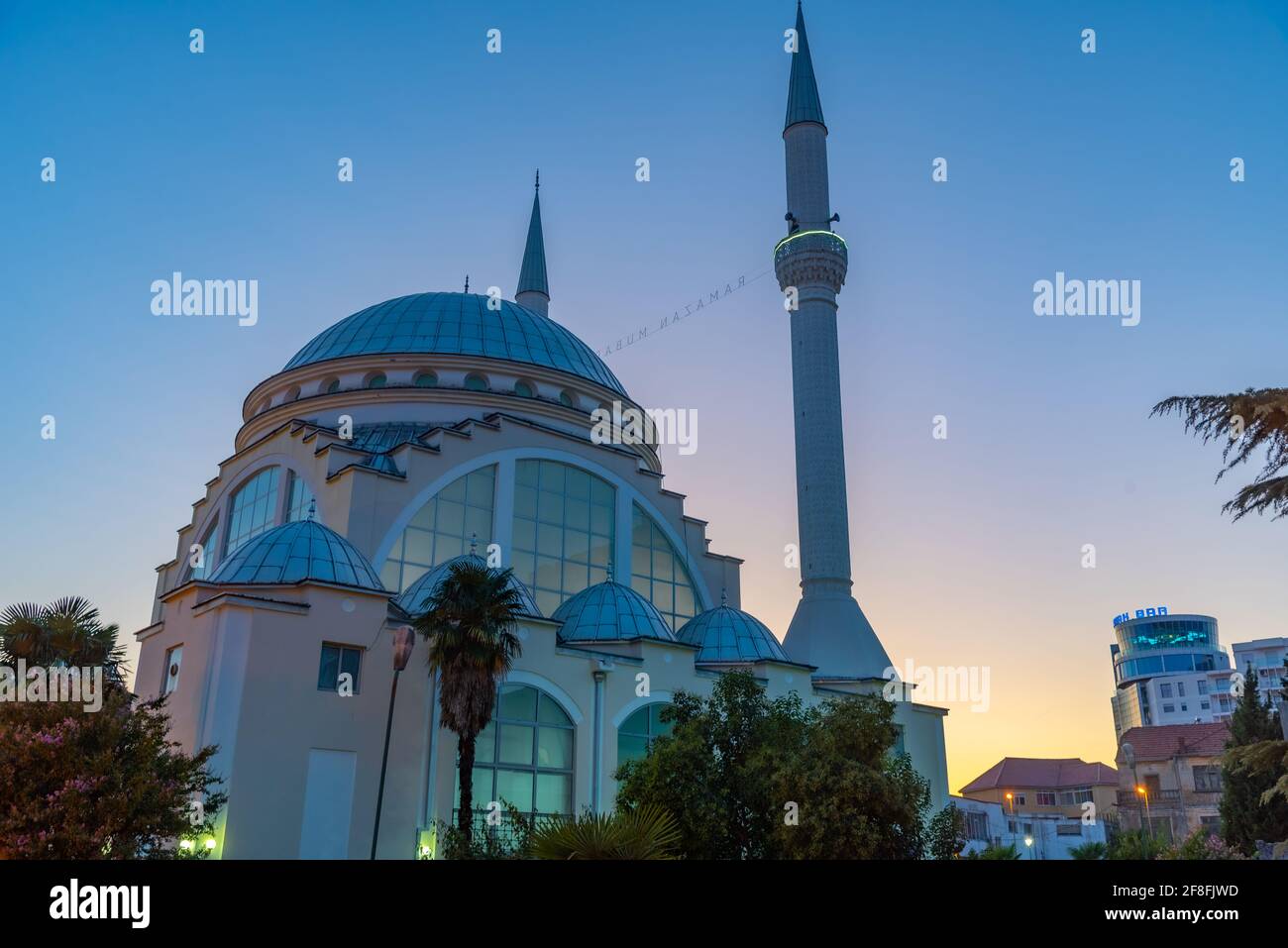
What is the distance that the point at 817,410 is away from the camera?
42688 mm

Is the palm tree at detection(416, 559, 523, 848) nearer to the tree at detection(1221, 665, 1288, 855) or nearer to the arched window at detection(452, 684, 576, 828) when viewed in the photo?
the arched window at detection(452, 684, 576, 828)

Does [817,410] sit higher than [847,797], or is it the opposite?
[817,410]

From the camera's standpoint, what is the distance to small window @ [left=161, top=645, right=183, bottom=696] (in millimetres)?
24078

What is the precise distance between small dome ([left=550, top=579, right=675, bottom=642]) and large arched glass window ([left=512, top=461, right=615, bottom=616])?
7.47 feet

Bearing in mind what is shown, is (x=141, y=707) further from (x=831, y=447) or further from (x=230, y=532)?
(x=831, y=447)

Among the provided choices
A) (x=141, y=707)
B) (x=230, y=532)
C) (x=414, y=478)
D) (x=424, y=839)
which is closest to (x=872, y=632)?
(x=414, y=478)

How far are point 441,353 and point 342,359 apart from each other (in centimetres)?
379

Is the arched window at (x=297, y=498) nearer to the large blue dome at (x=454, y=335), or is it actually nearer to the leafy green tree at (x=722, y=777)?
the large blue dome at (x=454, y=335)

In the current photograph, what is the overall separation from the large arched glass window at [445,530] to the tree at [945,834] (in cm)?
1660

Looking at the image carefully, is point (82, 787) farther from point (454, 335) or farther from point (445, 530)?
point (454, 335)

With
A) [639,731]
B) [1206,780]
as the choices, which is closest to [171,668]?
[639,731]

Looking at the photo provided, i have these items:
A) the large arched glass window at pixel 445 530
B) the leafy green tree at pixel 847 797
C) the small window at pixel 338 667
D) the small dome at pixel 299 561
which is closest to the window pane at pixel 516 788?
the small window at pixel 338 667

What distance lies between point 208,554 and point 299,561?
15.3m

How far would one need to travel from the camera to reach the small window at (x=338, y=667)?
23578 mm
